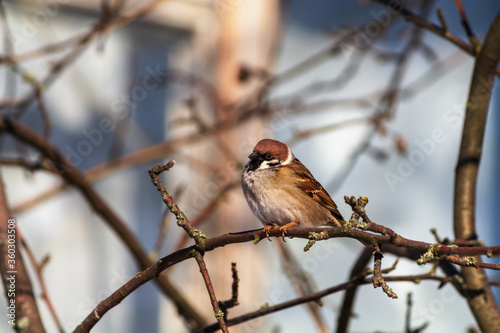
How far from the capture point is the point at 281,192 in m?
2.24

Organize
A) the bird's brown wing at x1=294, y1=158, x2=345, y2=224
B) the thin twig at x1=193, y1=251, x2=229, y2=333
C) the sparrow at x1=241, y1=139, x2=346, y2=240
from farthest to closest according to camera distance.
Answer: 1. the bird's brown wing at x1=294, y1=158, x2=345, y2=224
2. the sparrow at x1=241, y1=139, x2=346, y2=240
3. the thin twig at x1=193, y1=251, x2=229, y2=333

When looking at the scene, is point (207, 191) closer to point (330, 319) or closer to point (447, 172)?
point (330, 319)

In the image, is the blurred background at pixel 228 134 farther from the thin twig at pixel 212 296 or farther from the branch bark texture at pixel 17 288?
the thin twig at pixel 212 296

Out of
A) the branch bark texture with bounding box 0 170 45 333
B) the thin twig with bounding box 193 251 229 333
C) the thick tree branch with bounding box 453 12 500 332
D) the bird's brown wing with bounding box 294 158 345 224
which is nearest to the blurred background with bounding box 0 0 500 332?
the bird's brown wing with bounding box 294 158 345 224

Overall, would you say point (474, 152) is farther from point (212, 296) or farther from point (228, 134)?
point (228, 134)

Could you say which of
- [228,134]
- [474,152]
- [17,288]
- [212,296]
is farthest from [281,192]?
[228,134]

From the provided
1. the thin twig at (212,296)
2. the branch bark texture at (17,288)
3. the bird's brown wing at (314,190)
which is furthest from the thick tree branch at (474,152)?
the branch bark texture at (17,288)

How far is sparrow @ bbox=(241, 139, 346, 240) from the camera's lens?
2.19 metres

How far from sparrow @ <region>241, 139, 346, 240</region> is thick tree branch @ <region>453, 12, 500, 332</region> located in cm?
58

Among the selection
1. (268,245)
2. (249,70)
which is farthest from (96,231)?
(249,70)

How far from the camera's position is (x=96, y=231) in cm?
359

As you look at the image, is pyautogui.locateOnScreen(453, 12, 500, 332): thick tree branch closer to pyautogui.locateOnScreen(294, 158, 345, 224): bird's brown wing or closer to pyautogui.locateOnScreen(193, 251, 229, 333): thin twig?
pyautogui.locateOnScreen(294, 158, 345, 224): bird's brown wing

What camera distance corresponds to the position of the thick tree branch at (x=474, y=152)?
1.68m

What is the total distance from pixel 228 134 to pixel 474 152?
6.59 feet
